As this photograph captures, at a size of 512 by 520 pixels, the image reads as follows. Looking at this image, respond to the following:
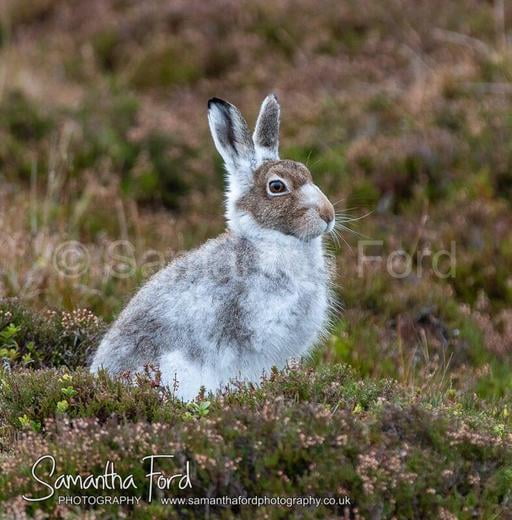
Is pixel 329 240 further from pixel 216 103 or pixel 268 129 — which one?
pixel 216 103

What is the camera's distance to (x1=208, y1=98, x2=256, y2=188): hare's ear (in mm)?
7633

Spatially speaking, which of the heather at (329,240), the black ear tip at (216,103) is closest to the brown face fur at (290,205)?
the black ear tip at (216,103)

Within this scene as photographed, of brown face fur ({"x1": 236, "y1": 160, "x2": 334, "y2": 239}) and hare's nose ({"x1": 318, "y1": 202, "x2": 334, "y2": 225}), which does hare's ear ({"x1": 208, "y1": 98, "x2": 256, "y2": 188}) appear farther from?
hare's nose ({"x1": 318, "y1": 202, "x2": 334, "y2": 225})

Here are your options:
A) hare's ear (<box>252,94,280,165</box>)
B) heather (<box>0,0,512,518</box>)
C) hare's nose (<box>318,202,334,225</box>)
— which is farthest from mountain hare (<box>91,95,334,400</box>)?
heather (<box>0,0,512,518</box>)

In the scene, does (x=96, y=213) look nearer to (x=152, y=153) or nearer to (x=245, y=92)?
(x=152, y=153)

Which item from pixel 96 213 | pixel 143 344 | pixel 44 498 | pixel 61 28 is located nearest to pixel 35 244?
pixel 96 213

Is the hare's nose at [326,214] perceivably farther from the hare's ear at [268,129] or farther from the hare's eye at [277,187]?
the hare's ear at [268,129]

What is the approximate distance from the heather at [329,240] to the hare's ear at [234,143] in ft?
4.58

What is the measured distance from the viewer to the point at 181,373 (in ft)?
22.5

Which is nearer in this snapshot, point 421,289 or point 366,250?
point 421,289

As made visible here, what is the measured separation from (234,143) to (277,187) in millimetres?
583

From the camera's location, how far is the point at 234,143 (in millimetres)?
7719

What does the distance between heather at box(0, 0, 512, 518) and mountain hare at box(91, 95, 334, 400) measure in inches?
15.1

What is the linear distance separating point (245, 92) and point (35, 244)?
7129mm
